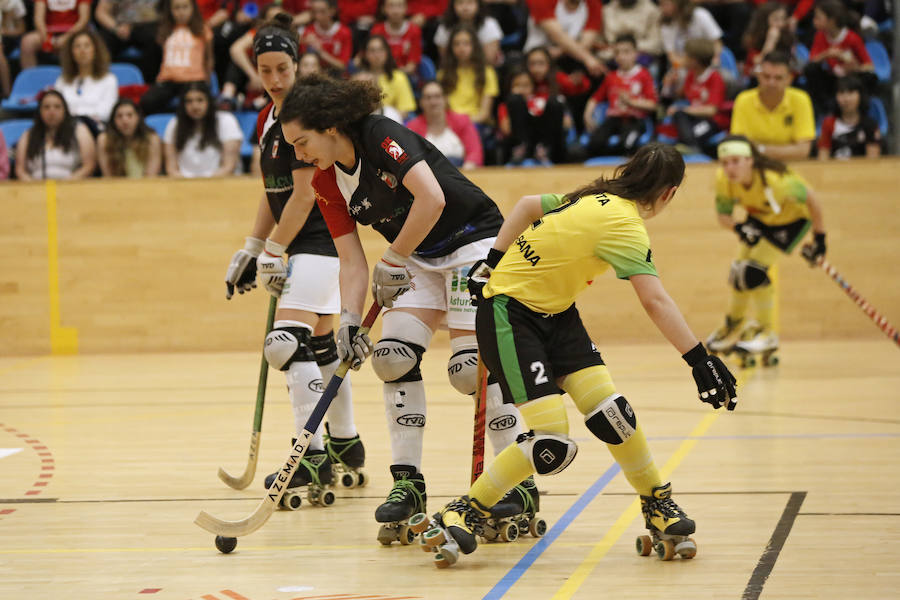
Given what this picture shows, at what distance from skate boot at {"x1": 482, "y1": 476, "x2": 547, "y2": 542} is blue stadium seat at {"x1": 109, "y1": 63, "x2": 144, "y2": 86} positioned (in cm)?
903

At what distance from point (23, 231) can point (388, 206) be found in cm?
732

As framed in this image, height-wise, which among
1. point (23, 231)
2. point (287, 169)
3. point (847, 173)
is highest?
point (287, 169)

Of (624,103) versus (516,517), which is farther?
(624,103)

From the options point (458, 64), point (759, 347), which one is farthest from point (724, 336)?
point (458, 64)

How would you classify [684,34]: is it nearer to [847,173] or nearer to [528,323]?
[847,173]

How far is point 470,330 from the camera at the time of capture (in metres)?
4.40

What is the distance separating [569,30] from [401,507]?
342 inches

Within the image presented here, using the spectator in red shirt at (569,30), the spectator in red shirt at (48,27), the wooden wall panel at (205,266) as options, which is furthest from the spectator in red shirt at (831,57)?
the spectator in red shirt at (48,27)

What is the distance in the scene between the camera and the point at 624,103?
11.2 m

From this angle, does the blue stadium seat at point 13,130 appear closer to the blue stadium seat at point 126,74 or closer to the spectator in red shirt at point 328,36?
the blue stadium seat at point 126,74

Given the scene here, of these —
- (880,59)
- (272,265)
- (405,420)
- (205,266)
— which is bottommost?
(205,266)

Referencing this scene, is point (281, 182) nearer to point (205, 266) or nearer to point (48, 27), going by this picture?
point (205, 266)

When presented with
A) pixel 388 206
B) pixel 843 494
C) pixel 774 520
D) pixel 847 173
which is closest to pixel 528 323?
pixel 388 206

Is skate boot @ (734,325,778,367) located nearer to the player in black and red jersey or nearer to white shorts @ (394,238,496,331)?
the player in black and red jersey
